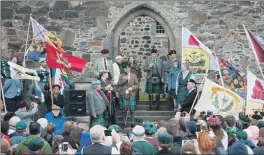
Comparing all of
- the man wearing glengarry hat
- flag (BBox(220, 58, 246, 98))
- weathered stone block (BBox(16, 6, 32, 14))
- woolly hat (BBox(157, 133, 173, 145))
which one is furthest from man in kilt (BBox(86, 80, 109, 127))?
woolly hat (BBox(157, 133, 173, 145))

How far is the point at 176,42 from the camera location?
23875 millimetres

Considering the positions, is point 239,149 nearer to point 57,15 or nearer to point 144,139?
point 144,139

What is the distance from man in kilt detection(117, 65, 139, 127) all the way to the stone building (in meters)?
4.33

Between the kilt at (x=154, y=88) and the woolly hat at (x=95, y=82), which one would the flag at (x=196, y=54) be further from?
the kilt at (x=154, y=88)

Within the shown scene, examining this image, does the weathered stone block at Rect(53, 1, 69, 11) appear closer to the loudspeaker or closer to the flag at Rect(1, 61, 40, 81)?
the flag at Rect(1, 61, 40, 81)

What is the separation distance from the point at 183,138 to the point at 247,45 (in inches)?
504

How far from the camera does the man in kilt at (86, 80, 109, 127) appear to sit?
17906 millimetres

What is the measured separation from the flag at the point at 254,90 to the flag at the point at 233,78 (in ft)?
11.2

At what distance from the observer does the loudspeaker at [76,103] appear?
1772cm

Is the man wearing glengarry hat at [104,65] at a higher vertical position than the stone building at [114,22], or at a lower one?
lower

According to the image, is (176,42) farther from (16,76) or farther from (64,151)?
(64,151)

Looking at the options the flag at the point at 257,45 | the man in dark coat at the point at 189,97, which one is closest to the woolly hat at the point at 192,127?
the flag at the point at 257,45

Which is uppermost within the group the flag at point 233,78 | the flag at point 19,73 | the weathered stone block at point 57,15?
the weathered stone block at point 57,15

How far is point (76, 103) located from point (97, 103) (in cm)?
60
